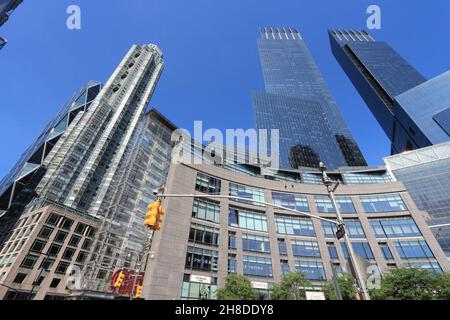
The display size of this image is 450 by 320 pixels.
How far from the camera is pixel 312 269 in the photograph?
1395 inches

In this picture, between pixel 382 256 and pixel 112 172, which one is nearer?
pixel 382 256

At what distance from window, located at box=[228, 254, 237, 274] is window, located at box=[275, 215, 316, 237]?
9.81 m

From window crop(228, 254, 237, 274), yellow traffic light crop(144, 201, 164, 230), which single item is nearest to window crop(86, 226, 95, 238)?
window crop(228, 254, 237, 274)

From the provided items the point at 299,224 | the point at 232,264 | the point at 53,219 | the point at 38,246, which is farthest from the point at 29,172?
the point at 299,224

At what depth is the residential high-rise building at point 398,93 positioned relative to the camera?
100m

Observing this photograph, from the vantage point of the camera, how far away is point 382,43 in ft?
611

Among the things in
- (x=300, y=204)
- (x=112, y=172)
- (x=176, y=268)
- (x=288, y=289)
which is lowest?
(x=288, y=289)

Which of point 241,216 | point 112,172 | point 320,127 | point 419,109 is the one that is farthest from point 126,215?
point 320,127

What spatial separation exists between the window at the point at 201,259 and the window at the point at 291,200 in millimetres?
16642

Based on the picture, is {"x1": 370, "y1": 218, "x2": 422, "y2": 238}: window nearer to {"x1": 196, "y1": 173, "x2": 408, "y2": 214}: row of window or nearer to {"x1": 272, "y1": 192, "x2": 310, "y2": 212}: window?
{"x1": 196, "y1": 173, "x2": 408, "y2": 214}: row of window

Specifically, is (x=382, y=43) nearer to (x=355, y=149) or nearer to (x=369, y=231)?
(x=355, y=149)

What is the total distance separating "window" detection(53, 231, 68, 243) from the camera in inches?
2620

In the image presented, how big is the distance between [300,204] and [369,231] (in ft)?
39.2

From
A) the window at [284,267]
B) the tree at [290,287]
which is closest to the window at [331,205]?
the window at [284,267]
